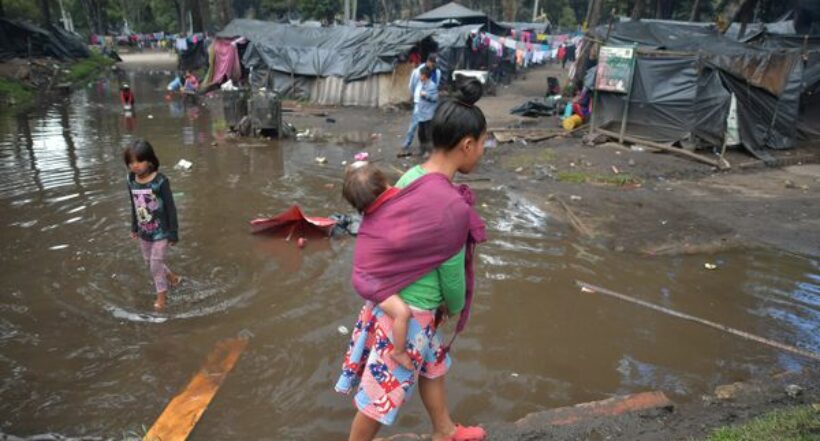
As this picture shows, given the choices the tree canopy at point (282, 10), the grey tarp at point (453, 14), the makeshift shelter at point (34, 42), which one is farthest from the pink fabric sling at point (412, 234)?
the grey tarp at point (453, 14)

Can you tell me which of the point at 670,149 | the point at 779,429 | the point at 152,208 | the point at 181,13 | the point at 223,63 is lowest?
the point at 670,149

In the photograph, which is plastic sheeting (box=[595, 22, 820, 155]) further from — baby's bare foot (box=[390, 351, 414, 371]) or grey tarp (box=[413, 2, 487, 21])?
grey tarp (box=[413, 2, 487, 21])

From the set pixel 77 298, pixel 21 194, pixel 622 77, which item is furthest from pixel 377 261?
pixel 622 77

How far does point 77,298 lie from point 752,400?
4.83 m

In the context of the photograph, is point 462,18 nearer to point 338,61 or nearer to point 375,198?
point 338,61

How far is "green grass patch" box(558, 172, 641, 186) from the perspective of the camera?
29.0ft

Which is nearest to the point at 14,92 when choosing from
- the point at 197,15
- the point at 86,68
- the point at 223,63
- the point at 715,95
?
the point at 223,63

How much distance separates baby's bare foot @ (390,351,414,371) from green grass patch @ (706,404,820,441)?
149 centimetres

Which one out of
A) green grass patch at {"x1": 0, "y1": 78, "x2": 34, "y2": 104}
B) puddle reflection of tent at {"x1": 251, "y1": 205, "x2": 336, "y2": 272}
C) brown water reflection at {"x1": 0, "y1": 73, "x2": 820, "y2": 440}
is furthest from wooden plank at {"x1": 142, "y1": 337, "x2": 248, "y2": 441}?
green grass patch at {"x1": 0, "y1": 78, "x2": 34, "y2": 104}

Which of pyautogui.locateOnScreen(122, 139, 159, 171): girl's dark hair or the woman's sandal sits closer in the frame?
the woman's sandal

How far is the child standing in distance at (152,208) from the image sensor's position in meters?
4.03

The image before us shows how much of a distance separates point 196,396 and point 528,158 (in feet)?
26.3

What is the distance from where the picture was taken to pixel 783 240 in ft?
20.9

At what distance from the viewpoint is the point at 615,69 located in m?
11.2
